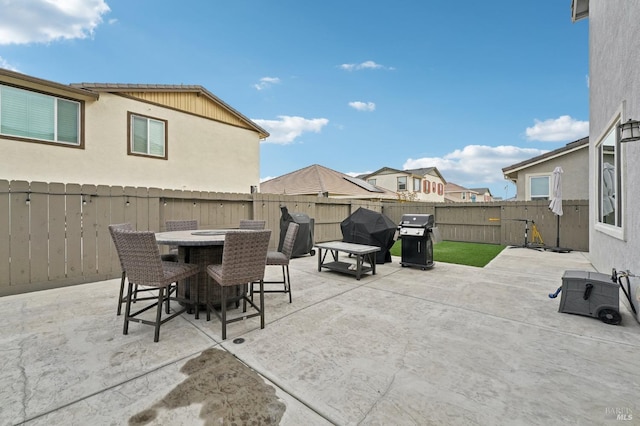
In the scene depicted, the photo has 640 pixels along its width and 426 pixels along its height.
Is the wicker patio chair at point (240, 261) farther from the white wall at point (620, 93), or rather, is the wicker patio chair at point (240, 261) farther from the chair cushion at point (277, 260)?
the white wall at point (620, 93)

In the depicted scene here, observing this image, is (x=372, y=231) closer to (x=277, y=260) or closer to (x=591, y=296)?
(x=277, y=260)

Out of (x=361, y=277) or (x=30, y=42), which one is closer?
(x=361, y=277)

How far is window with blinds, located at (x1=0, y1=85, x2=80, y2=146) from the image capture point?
5668mm

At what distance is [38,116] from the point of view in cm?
603

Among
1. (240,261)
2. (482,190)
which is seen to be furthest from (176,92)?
(482,190)

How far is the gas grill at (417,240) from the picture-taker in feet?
17.9

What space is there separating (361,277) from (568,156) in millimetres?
10721

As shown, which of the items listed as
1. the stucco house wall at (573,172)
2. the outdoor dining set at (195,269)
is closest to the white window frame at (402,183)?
the stucco house wall at (573,172)

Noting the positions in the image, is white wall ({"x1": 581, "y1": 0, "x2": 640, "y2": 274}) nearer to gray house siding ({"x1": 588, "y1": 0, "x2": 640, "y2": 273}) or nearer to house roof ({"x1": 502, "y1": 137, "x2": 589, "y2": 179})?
gray house siding ({"x1": 588, "y1": 0, "x2": 640, "y2": 273})

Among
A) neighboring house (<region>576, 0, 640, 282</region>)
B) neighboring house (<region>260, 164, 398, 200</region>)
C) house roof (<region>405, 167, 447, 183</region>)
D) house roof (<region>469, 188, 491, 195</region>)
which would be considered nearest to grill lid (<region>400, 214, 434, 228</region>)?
neighboring house (<region>576, 0, 640, 282</region>)

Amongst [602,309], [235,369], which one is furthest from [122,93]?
[602,309]

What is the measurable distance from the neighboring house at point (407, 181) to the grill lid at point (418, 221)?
16896 mm

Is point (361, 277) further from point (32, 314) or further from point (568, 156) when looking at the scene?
point (568, 156)

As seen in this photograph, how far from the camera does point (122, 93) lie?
723 centimetres
